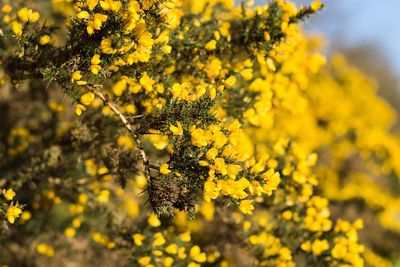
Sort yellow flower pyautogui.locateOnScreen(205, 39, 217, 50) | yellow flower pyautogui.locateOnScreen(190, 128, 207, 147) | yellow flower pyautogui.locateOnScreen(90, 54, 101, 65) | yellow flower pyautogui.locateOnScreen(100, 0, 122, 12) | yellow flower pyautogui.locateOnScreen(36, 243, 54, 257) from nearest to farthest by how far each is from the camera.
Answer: yellow flower pyautogui.locateOnScreen(190, 128, 207, 147), yellow flower pyautogui.locateOnScreen(100, 0, 122, 12), yellow flower pyautogui.locateOnScreen(90, 54, 101, 65), yellow flower pyautogui.locateOnScreen(205, 39, 217, 50), yellow flower pyautogui.locateOnScreen(36, 243, 54, 257)

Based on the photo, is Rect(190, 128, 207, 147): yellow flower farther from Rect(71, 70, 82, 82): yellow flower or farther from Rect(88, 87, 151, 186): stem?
Rect(71, 70, 82, 82): yellow flower

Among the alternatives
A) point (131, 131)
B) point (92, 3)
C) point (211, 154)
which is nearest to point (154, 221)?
point (131, 131)

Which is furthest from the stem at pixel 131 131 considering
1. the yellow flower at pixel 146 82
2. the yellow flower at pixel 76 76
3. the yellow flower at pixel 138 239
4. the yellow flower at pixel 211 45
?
the yellow flower at pixel 138 239

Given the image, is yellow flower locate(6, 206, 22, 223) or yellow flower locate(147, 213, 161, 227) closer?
yellow flower locate(6, 206, 22, 223)

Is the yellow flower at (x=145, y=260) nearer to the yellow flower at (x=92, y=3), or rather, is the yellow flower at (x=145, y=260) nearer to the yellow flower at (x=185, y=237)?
the yellow flower at (x=185, y=237)

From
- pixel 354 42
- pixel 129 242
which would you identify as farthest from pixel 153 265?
pixel 354 42

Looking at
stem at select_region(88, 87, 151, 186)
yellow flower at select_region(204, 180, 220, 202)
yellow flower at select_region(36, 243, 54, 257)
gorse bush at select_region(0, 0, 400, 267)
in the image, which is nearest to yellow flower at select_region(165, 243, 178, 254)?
gorse bush at select_region(0, 0, 400, 267)

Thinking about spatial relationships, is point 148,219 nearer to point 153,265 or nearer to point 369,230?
point 153,265

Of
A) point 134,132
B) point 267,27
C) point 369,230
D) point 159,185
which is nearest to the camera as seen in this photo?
point 159,185
